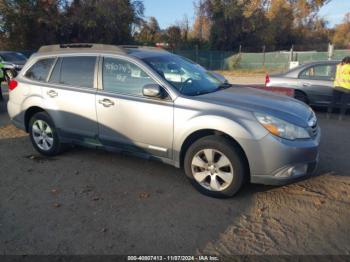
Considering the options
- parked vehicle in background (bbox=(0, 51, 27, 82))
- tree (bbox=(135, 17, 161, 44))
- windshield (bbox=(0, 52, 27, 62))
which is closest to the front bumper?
parked vehicle in background (bbox=(0, 51, 27, 82))

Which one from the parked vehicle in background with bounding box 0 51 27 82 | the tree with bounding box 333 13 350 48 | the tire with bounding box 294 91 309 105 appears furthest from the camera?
the tree with bounding box 333 13 350 48

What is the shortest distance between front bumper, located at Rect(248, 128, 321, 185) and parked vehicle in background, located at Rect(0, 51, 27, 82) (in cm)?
1550

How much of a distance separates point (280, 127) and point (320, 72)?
6.23 meters

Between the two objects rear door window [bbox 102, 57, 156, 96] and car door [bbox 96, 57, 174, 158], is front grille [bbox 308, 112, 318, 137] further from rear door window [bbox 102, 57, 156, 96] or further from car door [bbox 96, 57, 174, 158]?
rear door window [bbox 102, 57, 156, 96]

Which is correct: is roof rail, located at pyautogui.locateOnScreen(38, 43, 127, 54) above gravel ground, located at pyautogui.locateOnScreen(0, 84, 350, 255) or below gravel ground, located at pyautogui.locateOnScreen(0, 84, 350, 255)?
above

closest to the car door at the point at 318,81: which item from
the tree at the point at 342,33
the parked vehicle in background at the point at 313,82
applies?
the parked vehicle in background at the point at 313,82

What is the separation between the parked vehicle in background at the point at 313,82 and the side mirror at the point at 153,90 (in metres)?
6.06

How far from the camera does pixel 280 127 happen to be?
156 inches

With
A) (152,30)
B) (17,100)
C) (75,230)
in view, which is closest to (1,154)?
(17,100)

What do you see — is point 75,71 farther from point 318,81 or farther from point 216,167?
point 318,81

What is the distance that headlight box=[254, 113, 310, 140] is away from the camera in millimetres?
3938

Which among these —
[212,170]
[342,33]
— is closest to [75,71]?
[212,170]

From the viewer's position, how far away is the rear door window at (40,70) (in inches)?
220

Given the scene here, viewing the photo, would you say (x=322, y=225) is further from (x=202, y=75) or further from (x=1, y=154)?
(x=1, y=154)
